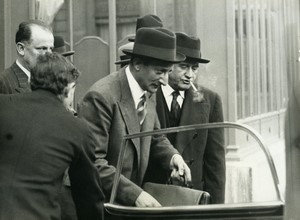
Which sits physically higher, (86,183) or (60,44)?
(60,44)

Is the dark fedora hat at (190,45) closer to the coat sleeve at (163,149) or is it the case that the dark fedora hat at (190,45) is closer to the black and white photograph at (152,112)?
the black and white photograph at (152,112)

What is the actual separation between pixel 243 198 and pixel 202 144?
1.28 ft

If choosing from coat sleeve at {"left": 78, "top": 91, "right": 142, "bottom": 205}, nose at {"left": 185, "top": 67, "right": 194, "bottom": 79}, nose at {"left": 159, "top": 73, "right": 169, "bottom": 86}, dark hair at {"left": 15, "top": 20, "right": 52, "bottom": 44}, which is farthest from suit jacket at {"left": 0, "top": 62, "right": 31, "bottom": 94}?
nose at {"left": 185, "top": 67, "right": 194, "bottom": 79}

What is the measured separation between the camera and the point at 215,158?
2.08 meters

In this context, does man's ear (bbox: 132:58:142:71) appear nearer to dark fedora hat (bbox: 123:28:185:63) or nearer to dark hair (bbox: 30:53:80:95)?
dark fedora hat (bbox: 123:28:185:63)

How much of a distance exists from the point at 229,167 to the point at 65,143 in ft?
2.43

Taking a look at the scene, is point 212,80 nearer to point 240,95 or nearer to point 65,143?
point 240,95

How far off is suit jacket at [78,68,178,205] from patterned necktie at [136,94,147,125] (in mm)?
15

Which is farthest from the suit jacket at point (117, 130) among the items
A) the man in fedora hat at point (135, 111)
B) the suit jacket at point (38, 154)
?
the suit jacket at point (38, 154)

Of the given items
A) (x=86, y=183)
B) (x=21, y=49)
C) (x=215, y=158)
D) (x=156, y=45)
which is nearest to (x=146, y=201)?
(x=86, y=183)

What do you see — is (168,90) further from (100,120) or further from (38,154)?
(38,154)

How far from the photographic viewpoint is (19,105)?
5.17ft

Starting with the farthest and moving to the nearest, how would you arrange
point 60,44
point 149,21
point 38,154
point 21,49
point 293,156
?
point 60,44 → point 149,21 → point 21,49 → point 38,154 → point 293,156

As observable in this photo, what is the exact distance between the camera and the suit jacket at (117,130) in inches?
71.9
